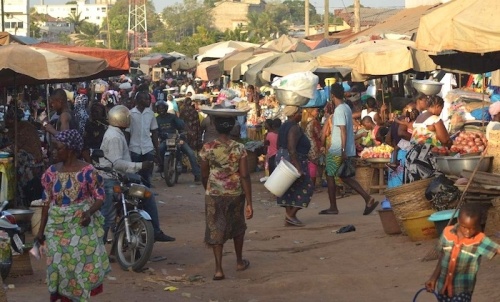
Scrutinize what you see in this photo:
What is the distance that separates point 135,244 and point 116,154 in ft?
3.82

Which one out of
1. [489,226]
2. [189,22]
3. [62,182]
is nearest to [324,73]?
[489,226]

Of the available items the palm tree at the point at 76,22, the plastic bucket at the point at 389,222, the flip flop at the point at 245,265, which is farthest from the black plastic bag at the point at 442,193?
the palm tree at the point at 76,22

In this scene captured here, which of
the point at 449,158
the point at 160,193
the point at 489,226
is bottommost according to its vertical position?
the point at 160,193

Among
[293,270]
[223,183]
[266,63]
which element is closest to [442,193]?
[293,270]

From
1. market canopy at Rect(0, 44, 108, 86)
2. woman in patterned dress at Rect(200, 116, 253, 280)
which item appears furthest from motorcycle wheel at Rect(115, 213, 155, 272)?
market canopy at Rect(0, 44, 108, 86)

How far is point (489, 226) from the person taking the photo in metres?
10.1

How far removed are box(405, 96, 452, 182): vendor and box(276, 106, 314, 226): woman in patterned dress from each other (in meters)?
1.57

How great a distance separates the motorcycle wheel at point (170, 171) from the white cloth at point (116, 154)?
834cm

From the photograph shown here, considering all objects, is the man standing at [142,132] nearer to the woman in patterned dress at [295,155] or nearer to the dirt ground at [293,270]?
the dirt ground at [293,270]

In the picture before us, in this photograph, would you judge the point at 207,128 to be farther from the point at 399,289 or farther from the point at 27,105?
the point at 399,289

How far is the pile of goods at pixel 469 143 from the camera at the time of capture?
1080 cm

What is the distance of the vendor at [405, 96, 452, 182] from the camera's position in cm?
1143

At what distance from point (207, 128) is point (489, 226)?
1091 centimetres

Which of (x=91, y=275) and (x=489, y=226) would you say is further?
(x=489, y=226)
